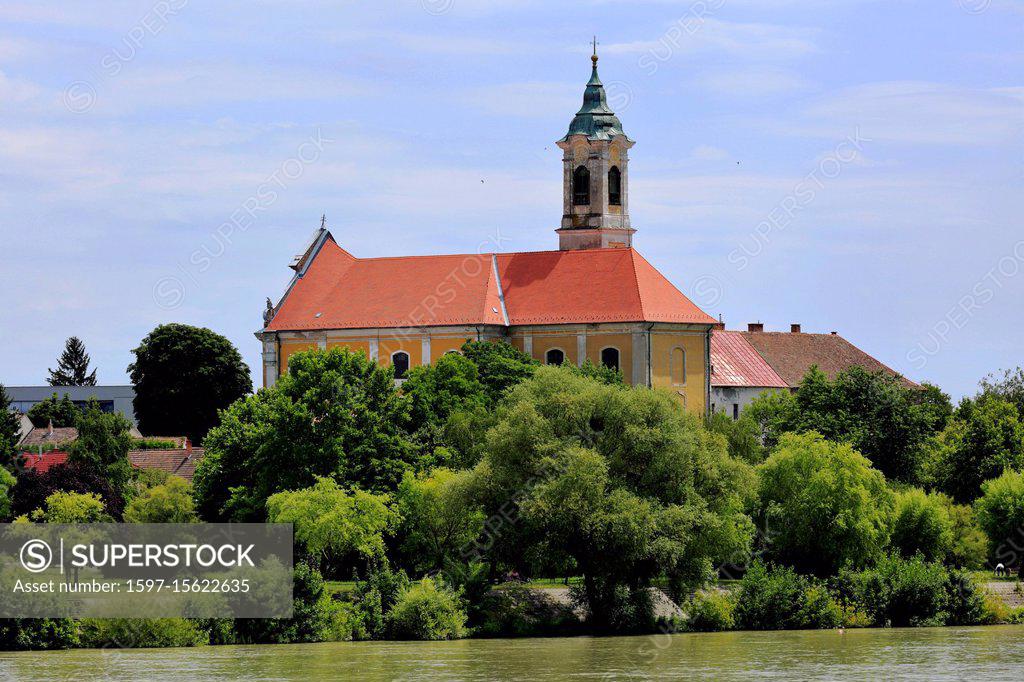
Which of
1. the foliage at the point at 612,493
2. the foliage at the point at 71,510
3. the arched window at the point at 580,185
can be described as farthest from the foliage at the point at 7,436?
the arched window at the point at 580,185

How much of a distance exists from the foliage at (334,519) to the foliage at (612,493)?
143 inches

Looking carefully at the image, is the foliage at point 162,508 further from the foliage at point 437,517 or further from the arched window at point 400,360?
the arched window at point 400,360

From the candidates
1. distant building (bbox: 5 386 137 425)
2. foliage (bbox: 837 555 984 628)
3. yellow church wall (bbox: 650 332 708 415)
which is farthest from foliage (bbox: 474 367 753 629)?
distant building (bbox: 5 386 137 425)

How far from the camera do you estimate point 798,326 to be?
113000 mm

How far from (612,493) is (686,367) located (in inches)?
1333

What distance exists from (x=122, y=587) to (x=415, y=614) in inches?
291

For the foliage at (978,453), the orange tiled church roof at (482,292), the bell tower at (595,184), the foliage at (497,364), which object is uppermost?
the bell tower at (595,184)

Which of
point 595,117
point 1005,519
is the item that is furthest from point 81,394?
point 1005,519

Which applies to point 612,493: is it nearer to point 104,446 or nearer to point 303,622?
point 303,622

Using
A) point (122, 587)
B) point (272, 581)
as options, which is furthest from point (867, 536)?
point (122, 587)

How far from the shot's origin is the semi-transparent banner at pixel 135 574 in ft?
147

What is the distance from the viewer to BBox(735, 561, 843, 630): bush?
51.6 metres

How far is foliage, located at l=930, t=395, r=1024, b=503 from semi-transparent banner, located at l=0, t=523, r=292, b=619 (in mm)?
28697

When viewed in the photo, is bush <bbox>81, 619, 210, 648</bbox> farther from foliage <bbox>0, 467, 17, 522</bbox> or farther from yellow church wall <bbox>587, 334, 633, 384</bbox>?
yellow church wall <bbox>587, 334, 633, 384</bbox>
